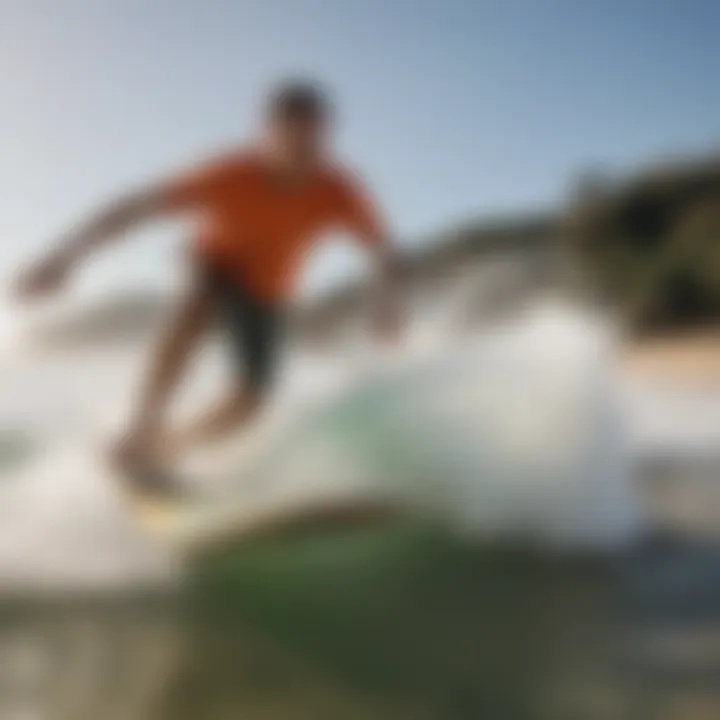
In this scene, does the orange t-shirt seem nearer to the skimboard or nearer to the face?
the face

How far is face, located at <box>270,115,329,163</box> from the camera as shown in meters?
1.14

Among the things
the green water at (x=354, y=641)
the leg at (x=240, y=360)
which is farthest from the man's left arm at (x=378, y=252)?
the green water at (x=354, y=641)

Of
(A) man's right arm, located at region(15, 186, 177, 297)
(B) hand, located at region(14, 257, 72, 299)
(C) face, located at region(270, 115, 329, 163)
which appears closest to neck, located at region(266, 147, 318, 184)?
(C) face, located at region(270, 115, 329, 163)

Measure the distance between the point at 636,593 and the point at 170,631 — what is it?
42 centimetres

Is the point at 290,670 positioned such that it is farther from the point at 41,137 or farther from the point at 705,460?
the point at 41,137

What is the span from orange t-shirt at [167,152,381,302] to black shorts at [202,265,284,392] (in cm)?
1

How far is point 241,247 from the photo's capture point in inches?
44.5

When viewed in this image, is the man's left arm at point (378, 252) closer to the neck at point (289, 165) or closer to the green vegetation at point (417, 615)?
the neck at point (289, 165)

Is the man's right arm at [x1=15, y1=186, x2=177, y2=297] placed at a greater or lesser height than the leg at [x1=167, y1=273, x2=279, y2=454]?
greater

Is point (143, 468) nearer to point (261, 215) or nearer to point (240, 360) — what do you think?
point (240, 360)

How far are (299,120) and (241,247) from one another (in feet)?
0.46

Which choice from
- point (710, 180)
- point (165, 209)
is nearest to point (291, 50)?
point (165, 209)

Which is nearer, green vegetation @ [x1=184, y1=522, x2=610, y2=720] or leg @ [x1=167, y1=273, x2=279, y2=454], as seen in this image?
green vegetation @ [x1=184, y1=522, x2=610, y2=720]

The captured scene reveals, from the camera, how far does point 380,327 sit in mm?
1142
